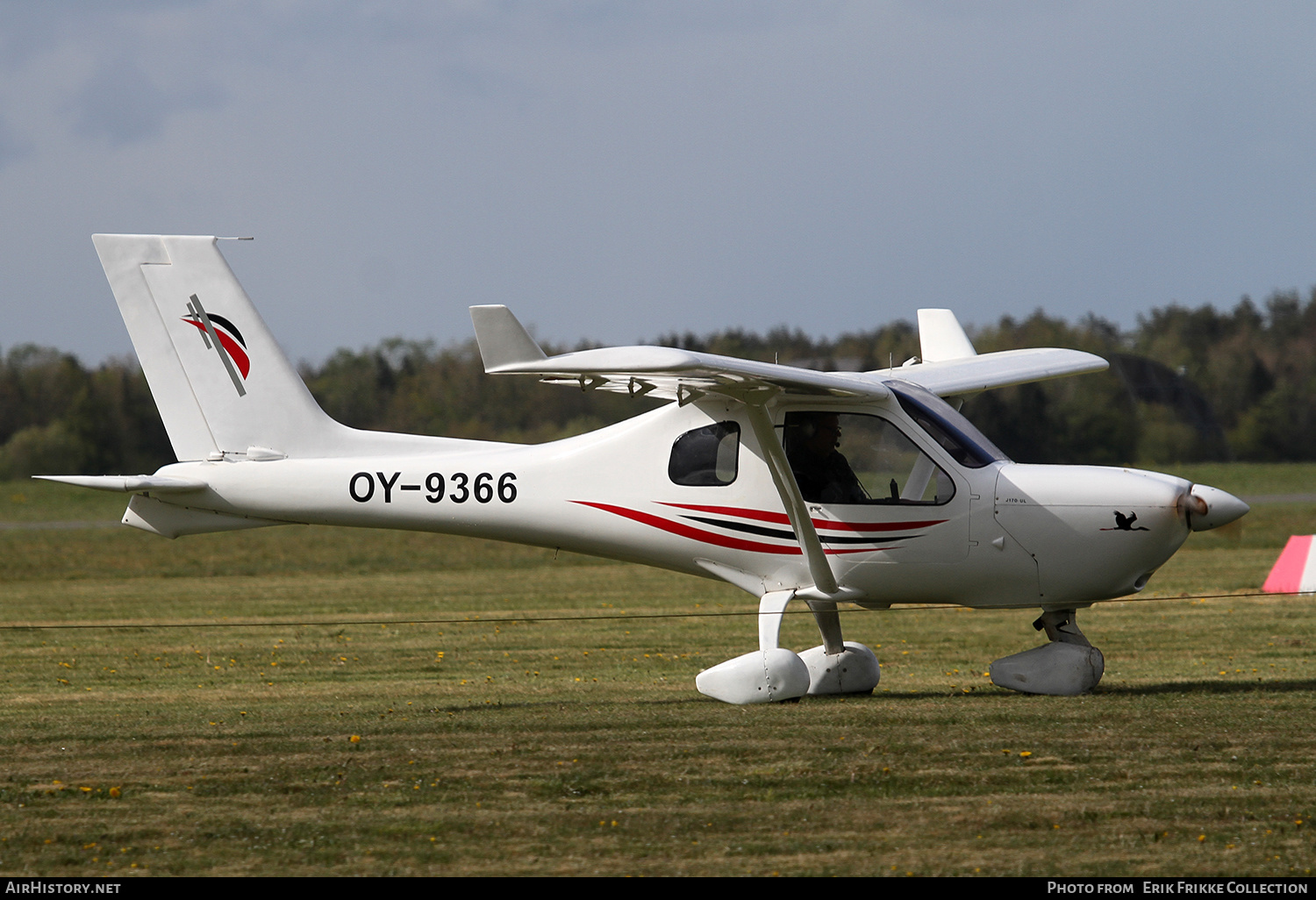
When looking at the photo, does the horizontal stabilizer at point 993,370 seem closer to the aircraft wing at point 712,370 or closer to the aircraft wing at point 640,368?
the aircraft wing at point 712,370

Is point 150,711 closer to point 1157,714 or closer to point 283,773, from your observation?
point 283,773

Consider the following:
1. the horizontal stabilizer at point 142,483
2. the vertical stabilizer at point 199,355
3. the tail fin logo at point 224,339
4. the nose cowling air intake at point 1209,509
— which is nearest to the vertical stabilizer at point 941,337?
the nose cowling air intake at point 1209,509

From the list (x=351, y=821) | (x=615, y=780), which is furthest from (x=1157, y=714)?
(x=351, y=821)

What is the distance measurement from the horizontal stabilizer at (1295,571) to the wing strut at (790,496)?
1011 cm

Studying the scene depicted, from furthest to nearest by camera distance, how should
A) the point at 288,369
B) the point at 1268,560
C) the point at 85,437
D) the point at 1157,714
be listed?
Result: 1. the point at 85,437
2. the point at 1268,560
3. the point at 288,369
4. the point at 1157,714

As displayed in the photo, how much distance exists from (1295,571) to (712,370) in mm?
13879

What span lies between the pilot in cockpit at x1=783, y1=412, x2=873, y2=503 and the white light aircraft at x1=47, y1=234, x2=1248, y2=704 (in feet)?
0.05

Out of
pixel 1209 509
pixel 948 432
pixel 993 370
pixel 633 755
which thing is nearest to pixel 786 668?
pixel 948 432

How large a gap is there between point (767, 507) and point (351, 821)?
470 centimetres

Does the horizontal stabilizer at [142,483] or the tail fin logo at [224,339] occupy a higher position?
the tail fin logo at [224,339]

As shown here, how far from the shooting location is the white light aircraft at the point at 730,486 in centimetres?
1028

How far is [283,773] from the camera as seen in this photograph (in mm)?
8008

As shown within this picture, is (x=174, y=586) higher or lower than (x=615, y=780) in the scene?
higher

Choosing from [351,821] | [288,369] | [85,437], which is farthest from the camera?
[85,437]
